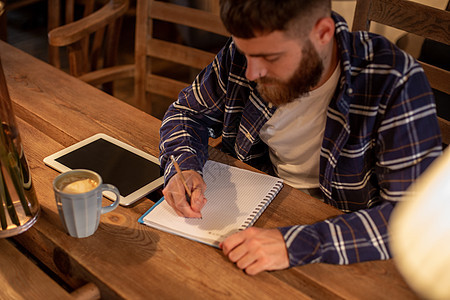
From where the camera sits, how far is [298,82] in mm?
1129

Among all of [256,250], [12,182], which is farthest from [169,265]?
[12,182]

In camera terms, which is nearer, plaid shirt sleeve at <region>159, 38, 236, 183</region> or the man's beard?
the man's beard

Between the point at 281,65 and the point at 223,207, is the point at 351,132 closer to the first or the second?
the point at 281,65

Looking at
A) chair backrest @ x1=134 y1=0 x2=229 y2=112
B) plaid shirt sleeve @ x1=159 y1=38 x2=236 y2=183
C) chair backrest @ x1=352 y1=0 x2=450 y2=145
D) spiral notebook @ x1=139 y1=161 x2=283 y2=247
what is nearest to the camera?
spiral notebook @ x1=139 y1=161 x2=283 y2=247

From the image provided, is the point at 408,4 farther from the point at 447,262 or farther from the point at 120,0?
the point at 120,0

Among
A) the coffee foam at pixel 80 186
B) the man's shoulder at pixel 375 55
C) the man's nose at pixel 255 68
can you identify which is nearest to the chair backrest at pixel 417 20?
the man's shoulder at pixel 375 55

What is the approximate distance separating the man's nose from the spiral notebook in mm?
251

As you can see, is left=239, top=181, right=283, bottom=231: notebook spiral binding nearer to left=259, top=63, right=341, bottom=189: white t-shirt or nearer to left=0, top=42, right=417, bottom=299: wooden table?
left=0, top=42, right=417, bottom=299: wooden table

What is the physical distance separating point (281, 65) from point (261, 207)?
1.05 feet

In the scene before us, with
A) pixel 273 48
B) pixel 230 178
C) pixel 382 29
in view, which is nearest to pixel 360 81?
pixel 273 48

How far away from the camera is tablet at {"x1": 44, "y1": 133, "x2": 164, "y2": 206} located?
1145 mm

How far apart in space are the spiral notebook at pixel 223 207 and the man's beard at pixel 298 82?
0.20 m

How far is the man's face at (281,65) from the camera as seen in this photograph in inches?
40.8

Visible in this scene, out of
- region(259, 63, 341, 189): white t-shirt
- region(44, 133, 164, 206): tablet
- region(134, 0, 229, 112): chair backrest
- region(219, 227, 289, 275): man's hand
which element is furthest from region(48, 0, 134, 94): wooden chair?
region(219, 227, 289, 275): man's hand
